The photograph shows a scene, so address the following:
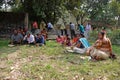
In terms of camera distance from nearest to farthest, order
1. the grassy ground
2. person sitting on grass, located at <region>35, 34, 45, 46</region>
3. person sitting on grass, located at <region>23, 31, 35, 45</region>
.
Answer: the grassy ground
person sitting on grass, located at <region>35, 34, 45, 46</region>
person sitting on grass, located at <region>23, 31, 35, 45</region>

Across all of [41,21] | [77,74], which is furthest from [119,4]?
[77,74]

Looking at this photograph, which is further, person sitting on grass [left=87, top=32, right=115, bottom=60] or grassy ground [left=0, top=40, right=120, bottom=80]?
person sitting on grass [left=87, top=32, right=115, bottom=60]

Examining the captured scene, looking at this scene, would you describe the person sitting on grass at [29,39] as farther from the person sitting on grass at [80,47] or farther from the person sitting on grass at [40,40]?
the person sitting on grass at [80,47]

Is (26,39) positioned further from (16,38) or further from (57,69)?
(57,69)

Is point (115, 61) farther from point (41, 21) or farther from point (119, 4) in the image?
point (119, 4)

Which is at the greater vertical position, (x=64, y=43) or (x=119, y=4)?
(x=119, y=4)

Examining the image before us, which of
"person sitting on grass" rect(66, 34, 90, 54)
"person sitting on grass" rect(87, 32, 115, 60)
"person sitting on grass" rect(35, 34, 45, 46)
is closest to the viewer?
"person sitting on grass" rect(87, 32, 115, 60)

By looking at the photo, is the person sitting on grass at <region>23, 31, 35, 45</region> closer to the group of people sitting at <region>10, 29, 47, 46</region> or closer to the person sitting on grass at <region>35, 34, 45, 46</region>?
the group of people sitting at <region>10, 29, 47, 46</region>

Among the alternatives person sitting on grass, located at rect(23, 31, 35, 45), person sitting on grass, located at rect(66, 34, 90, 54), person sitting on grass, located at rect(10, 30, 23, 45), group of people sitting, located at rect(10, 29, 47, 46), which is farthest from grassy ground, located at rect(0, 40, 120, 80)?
person sitting on grass, located at rect(10, 30, 23, 45)

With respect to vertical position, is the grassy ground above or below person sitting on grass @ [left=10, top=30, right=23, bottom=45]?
below

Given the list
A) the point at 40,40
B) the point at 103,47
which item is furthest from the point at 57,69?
the point at 40,40

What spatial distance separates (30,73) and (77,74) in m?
A: 1.46

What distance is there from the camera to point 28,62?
10617 mm

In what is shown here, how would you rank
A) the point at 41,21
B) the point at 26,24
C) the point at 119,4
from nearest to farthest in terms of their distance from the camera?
1. the point at 26,24
2. the point at 41,21
3. the point at 119,4
